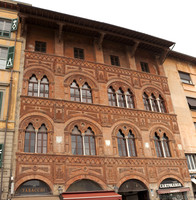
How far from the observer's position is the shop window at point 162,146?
15158 mm

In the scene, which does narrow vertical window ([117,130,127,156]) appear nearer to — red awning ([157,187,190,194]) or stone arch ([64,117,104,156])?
stone arch ([64,117,104,156])

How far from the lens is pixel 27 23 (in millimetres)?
15305

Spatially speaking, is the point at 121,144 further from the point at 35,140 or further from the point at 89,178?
the point at 35,140

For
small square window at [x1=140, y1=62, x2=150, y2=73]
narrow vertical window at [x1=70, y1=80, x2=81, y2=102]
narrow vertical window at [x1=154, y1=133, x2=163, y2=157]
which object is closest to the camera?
narrow vertical window at [x1=70, y1=80, x2=81, y2=102]

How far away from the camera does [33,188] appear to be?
11094 mm

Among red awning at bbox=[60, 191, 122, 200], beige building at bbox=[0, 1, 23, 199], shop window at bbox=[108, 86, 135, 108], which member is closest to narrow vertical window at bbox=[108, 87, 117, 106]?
shop window at bbox=[108, 86, 135, 108]

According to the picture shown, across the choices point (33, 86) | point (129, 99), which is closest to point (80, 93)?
point (33, 86)

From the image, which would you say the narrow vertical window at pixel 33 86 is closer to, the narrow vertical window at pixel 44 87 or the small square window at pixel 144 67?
the narrow vertical window at pixel 44 87

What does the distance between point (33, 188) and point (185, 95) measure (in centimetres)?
1377

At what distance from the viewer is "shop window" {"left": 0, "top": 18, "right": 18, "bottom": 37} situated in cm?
1450

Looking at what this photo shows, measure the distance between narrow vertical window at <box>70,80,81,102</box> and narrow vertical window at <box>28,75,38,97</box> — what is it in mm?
2175

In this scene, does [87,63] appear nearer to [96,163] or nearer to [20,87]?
[20,87]

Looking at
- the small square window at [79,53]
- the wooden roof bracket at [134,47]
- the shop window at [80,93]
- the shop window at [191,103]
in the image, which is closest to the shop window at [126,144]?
the shop window at [80,93]

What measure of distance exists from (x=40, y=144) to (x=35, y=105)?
7.34 ft
